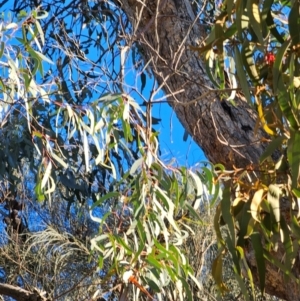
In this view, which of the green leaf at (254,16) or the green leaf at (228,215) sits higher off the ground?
the green leaf at (254,16)

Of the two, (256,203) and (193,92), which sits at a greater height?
(193,92)

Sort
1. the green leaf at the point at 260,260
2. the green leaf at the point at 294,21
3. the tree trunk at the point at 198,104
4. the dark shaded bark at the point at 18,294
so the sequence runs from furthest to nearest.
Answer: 1. the dark shaded bark at the point at 18,294
2. the tree trunk at the point at 198,104
3. the green leaf at the point at 260,260
4. the green leaf at the point at 294,21

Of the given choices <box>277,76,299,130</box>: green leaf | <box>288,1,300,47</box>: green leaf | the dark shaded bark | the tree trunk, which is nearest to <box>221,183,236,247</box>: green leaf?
<box>277,76,299,130</box>: green leaf

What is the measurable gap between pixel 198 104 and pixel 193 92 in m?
0.07

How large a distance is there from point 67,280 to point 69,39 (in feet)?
5.90

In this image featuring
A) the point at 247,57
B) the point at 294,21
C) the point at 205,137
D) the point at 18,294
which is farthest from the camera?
the point at 18,294

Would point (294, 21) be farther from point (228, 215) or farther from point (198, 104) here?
point (198, 104)

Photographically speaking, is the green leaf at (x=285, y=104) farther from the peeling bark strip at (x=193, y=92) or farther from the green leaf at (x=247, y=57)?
the peeling bark strip at (x=193, y=92)

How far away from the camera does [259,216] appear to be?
1686 mm

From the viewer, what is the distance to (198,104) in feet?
8.39

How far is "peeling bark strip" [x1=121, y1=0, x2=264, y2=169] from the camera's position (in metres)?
2.42

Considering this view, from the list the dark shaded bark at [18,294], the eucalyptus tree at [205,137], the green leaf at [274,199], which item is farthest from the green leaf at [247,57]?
the dark shaded bark at [18,294]

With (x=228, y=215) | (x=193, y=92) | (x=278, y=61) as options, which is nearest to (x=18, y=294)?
(x=193, y=92)

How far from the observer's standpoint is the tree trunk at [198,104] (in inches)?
92.0
